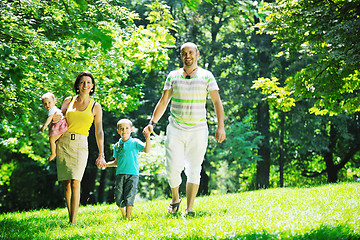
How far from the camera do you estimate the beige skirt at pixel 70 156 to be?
18.6 feet

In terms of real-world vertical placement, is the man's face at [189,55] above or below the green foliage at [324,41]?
below

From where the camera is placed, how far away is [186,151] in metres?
5.84

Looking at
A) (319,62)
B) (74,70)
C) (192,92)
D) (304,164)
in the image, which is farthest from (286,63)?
(192,92)

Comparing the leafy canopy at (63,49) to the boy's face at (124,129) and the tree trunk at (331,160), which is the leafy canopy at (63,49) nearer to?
the boy's face at (124,129)

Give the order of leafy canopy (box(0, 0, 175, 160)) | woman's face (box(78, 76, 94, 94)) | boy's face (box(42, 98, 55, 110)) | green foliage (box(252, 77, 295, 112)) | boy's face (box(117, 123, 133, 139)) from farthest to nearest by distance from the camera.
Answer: green foliage (box(252, 77, 295, 112)) < boy's face (box(117, 123, 133, 139)) < woman's face (box(78, 76, 94, 94)) < boy's face (box(42, 98, 55, 110)) < leafy canopy (box(0, 0, 175, 160))

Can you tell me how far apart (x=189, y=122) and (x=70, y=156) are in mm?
1768

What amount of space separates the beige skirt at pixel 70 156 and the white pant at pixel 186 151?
1274 millimetres

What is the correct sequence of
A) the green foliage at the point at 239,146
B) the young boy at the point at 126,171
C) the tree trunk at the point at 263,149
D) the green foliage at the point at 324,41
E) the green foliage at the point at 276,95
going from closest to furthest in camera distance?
the young boy at the point at 126,171, the green foliage at the point at 324,41, the green foliage at the point at 276,95, the green foliage at the point at 239,146, the tree trunk at the point at 263,149

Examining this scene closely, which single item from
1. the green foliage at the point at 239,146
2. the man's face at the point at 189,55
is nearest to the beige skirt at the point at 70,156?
the man's face at the point at 189,55

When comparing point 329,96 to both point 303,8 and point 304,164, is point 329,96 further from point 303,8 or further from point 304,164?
point 304,164

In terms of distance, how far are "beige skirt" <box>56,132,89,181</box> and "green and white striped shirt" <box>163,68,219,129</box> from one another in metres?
1.44

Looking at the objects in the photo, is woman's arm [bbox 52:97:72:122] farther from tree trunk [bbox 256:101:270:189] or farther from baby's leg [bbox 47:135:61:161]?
tree trunk [bbox 256:101:270:189]

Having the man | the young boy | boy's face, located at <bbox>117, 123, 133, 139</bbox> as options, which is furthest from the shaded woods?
the young boy

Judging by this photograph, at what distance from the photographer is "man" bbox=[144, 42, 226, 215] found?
572 centimetres
